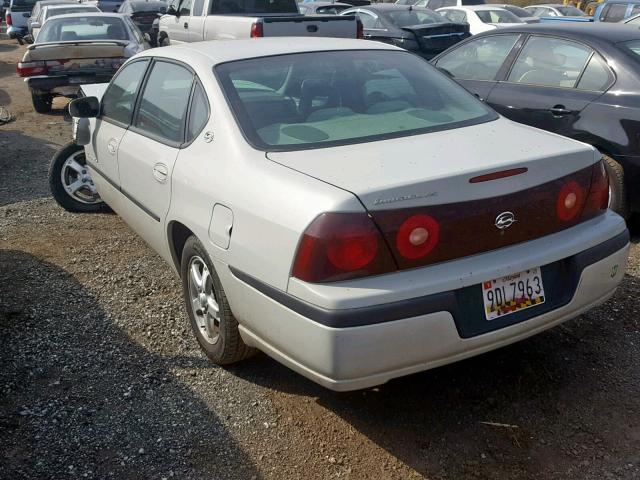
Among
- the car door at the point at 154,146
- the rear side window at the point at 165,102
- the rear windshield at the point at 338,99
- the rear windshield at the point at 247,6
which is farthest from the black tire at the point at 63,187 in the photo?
the rear windshield at the point at 247,6

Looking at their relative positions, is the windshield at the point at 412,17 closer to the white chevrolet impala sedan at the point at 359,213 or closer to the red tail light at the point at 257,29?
the red tail light at the point at 257,29

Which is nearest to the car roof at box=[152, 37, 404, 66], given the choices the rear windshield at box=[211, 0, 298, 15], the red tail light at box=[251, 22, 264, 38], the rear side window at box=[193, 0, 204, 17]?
the red tail light at box=[251, 22, 264, 38]

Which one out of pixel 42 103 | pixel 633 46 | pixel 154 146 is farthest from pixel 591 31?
pixel 42 103

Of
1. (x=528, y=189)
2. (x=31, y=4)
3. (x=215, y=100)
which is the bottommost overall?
(x=31, y=4)

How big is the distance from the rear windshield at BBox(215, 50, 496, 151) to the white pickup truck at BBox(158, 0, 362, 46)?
5585 millimetres

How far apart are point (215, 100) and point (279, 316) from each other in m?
1.24

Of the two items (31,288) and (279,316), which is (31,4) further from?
(279,316)

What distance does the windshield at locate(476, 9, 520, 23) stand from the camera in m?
15.5

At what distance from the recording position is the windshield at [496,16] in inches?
610

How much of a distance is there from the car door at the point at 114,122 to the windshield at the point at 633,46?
3.55 metres

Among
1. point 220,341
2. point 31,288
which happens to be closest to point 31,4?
point 31,288

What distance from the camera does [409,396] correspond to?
10.6ft

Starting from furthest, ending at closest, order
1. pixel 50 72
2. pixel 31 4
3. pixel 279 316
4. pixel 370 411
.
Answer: pixel 31 4
pixel 50 72
pixel 370 411
pixel 279 316

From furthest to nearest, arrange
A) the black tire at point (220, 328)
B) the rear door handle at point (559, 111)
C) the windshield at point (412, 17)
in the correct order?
the windshield at point (412, 17)
the rear door handle at point (559, 111)
the black tire at point (220, 328)
